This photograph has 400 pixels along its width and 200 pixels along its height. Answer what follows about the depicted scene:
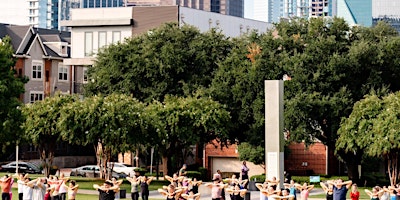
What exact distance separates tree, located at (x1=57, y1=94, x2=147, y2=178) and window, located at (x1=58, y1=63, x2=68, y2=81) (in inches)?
1453

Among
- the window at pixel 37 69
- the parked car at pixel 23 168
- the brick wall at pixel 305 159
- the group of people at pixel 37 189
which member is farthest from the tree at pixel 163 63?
the group of people at pixel 37 189

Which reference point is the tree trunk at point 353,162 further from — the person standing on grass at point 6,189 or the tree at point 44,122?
the person standing on grass at point 6,189

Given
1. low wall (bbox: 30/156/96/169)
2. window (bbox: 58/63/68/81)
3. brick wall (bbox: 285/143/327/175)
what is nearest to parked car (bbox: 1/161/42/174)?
low wall (bbox: 30/156/96/169)

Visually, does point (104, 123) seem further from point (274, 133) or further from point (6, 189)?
point (6, 189)

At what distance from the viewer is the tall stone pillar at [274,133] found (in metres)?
39.0

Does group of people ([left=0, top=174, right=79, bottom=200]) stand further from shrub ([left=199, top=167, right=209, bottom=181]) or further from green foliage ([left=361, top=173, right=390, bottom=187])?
shrub ([left=199, top=167, right=209, bottom=181])

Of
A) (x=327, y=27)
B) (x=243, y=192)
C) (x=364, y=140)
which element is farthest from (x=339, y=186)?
(x=327, y=27)

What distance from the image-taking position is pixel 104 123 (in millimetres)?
51812

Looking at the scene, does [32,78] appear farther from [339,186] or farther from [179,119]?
[339,186]

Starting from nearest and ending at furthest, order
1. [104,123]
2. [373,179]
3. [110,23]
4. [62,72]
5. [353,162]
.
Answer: [104,123], [353,162], [373,179], [110,23], [62,72]

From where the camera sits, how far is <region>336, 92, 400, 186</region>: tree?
172 ft

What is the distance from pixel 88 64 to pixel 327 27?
96.2 feet

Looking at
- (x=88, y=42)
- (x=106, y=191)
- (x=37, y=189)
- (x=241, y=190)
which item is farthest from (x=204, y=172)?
(x=106, y=191)

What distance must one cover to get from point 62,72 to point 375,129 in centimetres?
4382
